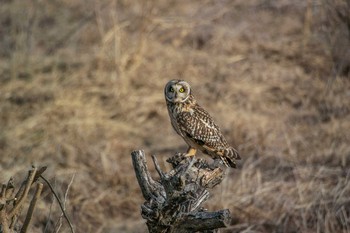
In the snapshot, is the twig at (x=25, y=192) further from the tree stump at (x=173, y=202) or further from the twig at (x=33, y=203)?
the tree stump at (x=173, y=202)

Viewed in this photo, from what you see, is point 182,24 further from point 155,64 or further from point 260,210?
point 260,210

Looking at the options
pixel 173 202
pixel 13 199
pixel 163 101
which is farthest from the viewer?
pixel 163 101

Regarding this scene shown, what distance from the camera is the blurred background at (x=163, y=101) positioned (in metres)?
8.22

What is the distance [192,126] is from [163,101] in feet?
15.5

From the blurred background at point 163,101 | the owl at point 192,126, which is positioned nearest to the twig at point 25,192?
the owl at point 192,126

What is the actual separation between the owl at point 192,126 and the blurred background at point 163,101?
58.9 inches

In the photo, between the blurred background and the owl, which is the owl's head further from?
the blurred background

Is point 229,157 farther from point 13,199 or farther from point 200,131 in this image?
point 13,199

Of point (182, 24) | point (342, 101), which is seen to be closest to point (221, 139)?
point (342, 101)

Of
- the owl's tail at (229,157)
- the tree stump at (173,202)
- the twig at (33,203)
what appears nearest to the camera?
the twig at (33,203)

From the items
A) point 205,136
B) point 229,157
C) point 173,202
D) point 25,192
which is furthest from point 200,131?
point 25,192

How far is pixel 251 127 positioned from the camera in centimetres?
1035

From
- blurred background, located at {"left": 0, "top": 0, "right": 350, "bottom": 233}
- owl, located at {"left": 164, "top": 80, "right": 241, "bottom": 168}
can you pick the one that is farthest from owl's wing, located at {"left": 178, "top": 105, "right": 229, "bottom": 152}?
blurred background, located at {"left": 0, "top": 0, "right": 350, "bottom": 233}

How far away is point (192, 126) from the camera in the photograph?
618cm
